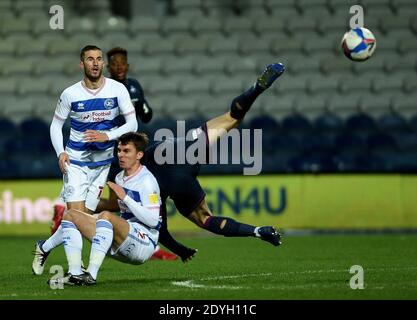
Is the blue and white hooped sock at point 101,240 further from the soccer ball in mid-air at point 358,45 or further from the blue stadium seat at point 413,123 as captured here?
the blue stadium seat at point 413,123

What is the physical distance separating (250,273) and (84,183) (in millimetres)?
1739

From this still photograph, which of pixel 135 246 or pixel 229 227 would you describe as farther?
pixel 229 227

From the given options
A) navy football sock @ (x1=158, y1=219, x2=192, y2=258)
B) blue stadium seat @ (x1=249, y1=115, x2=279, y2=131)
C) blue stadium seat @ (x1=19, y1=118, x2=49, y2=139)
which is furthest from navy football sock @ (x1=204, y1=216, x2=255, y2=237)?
blue stadium seat @ (x1=19, y1=118, x2=49, y2=139)

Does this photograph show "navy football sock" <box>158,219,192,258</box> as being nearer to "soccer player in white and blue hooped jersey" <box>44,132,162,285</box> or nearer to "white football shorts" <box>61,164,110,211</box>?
"white football shorts" <box>61,164,110,211</box>

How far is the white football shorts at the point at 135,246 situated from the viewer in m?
8.12

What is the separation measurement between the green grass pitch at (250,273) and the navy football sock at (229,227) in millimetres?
360

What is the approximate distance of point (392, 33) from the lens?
18953 mm

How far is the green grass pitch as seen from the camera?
24.9ft

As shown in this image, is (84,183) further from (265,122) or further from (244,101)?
(265,122)

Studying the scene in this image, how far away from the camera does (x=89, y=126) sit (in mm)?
9359
